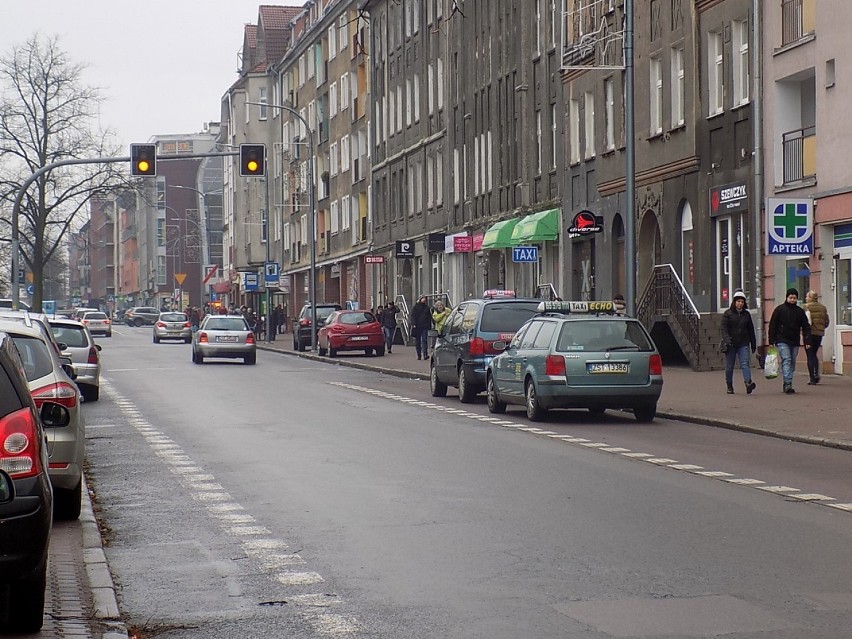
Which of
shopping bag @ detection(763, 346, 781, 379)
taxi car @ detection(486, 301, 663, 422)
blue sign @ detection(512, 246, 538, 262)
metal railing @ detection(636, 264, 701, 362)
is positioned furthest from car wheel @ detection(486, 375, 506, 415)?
blue sign @ detection(512, 246, 538, 262)

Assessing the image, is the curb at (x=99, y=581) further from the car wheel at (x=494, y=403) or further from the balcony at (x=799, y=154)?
the balcony at (x=799, y=154)

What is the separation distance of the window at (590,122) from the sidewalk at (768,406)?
10353mm

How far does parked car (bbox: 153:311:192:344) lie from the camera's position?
255ft

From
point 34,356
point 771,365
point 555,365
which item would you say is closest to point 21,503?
point 34,356

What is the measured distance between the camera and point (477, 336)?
26.8 m

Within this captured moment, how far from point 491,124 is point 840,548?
4484cm

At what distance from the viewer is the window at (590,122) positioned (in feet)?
145

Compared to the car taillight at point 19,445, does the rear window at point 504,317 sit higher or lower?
higher

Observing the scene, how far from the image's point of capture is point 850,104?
3023 cm

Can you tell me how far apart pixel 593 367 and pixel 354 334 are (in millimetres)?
30865

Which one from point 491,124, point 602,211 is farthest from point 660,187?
point 491,124

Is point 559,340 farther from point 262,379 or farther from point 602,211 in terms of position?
point 602,211

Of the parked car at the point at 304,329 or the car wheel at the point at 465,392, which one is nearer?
the car wheel at the point at 465,392

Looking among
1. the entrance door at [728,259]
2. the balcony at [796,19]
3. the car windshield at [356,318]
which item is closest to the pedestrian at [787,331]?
the balcony at [796,19]
